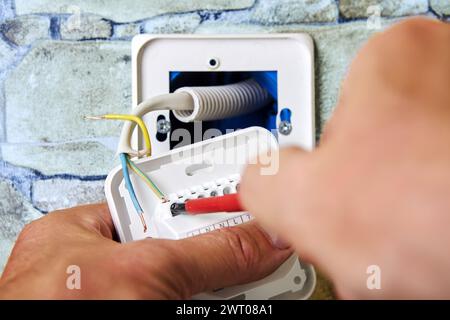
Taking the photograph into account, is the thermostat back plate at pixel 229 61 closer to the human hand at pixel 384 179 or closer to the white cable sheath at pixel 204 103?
the white cable sheath at pixel 204 103

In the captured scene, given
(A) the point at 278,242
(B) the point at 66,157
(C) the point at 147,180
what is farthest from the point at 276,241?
(B) the point at 66,157

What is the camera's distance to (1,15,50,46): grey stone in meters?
0.50

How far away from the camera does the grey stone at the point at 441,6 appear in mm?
507

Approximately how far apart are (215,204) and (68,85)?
0.64 ft

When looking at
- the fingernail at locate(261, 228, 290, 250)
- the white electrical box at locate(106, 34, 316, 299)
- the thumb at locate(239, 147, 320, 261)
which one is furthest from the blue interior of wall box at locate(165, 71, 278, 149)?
the thumb at locate(239, 147, 320, 261)

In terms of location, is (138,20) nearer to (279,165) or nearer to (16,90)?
(16,90)

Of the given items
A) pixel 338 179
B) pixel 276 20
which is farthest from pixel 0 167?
pixel 338 179

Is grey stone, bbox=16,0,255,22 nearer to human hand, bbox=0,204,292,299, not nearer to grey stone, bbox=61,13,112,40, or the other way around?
grey stone, bbox=61,13,112,40

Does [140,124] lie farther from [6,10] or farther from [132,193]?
[6,10]

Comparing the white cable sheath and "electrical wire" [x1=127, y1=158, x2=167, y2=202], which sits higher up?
the white cable sheath

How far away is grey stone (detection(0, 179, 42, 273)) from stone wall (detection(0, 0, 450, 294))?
3 centimetres

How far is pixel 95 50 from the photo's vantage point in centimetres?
50

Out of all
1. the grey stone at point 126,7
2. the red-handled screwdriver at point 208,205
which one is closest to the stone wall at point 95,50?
the grey stone at point 126,7
